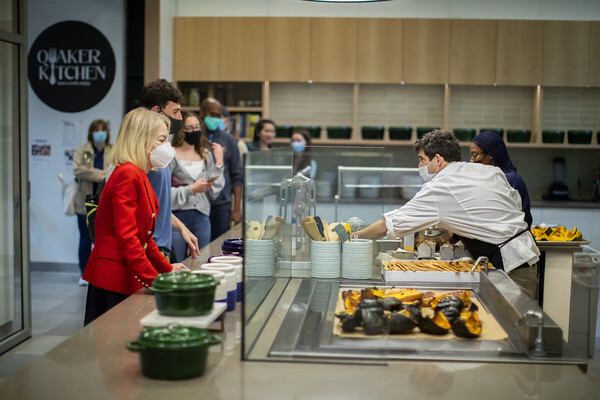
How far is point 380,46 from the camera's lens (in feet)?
24.0

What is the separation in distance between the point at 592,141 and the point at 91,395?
695cm

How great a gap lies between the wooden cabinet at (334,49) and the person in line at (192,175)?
128 inches

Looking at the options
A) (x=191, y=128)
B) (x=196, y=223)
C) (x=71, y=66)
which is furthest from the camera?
(x=71, y=66)

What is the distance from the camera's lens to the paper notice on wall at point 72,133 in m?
7.16

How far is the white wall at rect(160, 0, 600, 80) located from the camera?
7.49 m

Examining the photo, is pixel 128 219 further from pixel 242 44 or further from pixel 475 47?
pixel 475 47

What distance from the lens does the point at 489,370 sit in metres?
1.70

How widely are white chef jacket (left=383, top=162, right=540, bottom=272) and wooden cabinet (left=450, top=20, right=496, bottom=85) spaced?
4.48 metres

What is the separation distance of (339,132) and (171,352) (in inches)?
231

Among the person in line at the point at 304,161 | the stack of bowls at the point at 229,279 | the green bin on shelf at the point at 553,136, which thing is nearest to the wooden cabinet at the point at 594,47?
the green bin on shelf at the point at 553,136

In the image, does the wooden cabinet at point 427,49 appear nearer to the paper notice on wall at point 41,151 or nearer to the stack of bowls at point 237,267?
the paper notice on wall at point 41,151

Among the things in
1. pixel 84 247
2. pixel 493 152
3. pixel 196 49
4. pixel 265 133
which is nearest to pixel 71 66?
pixel 196 49

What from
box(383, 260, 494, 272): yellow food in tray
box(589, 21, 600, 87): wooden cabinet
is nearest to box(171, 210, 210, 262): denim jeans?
box(383, 260, 494, 272): yellow food in tray

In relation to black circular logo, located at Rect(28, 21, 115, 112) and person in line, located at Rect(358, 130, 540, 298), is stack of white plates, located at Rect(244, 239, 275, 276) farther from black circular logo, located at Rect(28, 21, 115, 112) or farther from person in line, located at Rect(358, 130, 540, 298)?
black circular logo, located at Rect(28, 21, 115, 112)
